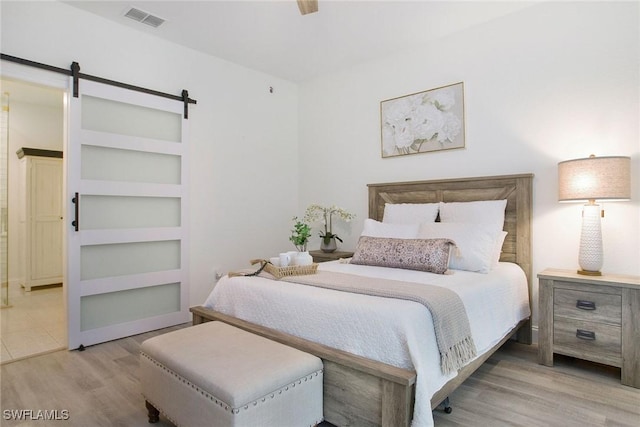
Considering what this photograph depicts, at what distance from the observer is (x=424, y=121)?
3.59m

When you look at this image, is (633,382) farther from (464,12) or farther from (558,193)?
(464,12)

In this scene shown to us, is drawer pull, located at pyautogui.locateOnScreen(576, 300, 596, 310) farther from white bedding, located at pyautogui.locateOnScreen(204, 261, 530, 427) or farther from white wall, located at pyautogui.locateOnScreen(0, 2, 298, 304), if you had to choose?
white wall, located at pyautogui.locateOnScreen(0, 2, 298, 304)

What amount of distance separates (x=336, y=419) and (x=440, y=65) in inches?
125

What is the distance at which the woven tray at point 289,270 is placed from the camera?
2.40 meters

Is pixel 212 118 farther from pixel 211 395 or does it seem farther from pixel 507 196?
pixel 211 395

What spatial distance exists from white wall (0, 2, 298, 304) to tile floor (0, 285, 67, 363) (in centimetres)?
121

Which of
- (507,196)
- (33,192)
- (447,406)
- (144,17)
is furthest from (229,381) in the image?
(33,192)

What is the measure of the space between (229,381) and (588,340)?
2.32 meters

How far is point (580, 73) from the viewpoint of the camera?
276cm

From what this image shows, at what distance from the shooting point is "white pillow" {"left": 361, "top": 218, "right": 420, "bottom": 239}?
9.98 feet

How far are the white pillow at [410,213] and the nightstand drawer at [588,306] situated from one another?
1.12m

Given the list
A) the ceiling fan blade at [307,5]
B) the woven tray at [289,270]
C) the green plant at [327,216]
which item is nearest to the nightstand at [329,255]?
the green plant at [327,216]

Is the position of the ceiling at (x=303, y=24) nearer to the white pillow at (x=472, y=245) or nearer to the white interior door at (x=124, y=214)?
the white interior door at (x=124, y=214)

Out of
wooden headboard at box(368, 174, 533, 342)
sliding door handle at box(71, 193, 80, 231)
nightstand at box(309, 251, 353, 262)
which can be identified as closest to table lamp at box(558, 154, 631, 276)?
wooden headboard at box(368, 174, 533, 342)
